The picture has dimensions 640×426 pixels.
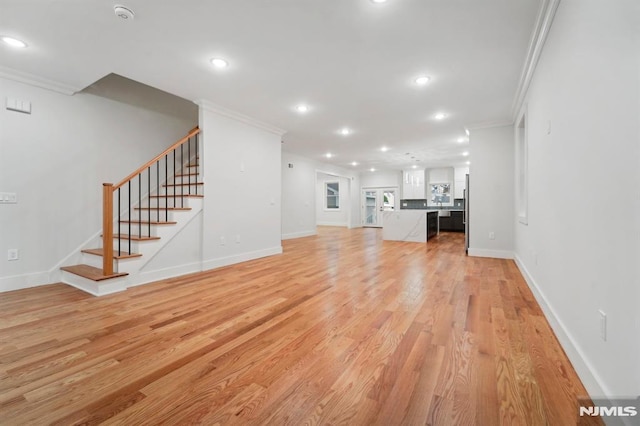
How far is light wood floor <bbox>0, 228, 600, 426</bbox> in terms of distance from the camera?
1.23m

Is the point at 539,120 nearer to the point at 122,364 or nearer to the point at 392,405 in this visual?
the point at 392,405

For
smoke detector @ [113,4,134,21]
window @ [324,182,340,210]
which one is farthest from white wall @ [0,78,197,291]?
window @ [324,182,340,210]

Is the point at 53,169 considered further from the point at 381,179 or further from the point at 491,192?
the point at 381,179

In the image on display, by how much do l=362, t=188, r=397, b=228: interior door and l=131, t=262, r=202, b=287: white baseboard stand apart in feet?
29.5

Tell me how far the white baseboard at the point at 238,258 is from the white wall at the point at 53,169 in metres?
1.59

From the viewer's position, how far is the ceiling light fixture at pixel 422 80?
327cm

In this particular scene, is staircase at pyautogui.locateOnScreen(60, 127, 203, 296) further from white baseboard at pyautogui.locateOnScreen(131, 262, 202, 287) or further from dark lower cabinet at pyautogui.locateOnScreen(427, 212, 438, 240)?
dark lower cabinet at pyautogui.locateOnScreen(427, 212, 438, 240)

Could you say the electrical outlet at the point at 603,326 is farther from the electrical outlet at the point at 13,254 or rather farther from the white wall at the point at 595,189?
the electrical outlet at the point at 13,254

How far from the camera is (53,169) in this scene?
3438 millimetres

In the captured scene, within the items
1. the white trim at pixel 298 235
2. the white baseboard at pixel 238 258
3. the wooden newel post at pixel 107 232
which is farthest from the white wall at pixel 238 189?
the white trim at pixel 298 235

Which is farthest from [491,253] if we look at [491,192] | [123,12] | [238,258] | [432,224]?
[123,12]

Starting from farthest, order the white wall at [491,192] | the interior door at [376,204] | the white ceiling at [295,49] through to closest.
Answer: the interior door at [376,204], the white wall at [491,192], the white ceiling at [295,49]

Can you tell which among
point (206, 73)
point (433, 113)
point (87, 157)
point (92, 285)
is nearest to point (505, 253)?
point (433, 113)

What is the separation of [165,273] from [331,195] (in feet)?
31.3
